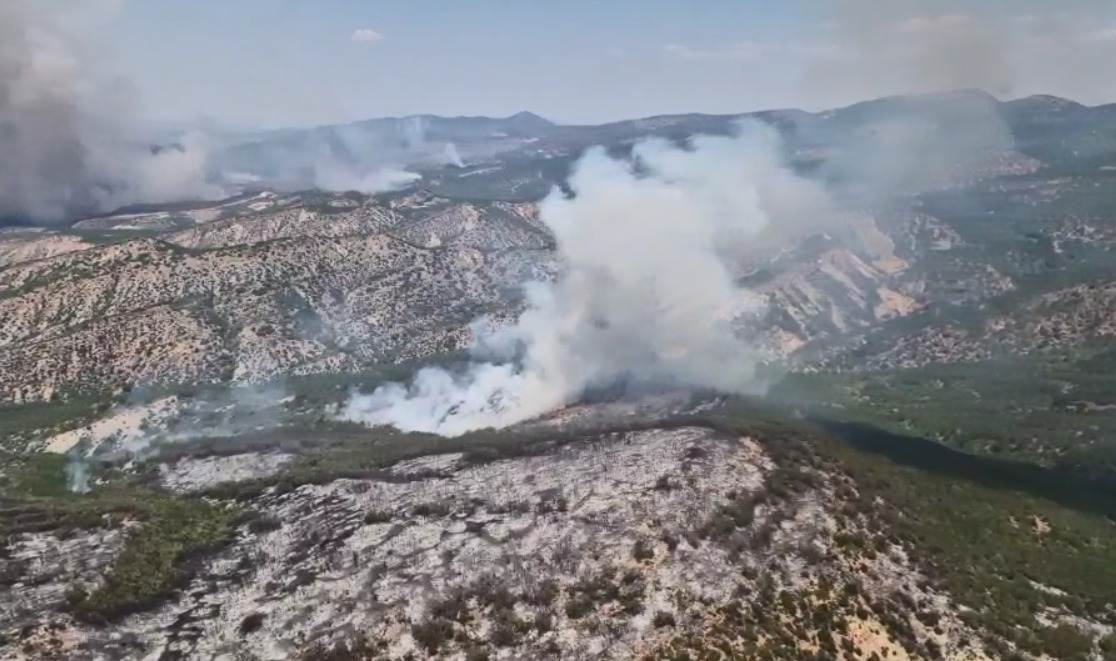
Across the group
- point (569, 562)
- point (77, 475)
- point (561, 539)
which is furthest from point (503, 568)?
point (77, 475)

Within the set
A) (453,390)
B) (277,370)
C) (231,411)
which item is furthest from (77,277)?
(453,390)


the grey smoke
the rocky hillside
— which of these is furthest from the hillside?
the grey smoke

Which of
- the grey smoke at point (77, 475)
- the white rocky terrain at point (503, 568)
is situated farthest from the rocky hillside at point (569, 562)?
the grey smoke at point (77, 475)

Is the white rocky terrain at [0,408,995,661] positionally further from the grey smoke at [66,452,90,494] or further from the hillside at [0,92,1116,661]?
the grey smoke at [66,452,90,494]

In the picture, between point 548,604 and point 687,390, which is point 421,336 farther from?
point 548,604

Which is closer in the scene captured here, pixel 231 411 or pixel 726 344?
pixel 231 411

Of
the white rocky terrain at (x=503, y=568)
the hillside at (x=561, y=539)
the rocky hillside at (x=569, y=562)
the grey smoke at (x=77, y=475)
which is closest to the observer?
the white rocky terrain at (x=503, y=568)

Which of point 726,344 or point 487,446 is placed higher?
point 487,446

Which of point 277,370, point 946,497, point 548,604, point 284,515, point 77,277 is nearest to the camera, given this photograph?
point 548,604

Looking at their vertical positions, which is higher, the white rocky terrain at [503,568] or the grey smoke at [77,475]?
the white rocky terrain at [503,568]

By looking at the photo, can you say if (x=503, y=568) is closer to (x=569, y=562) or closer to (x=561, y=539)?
(x=569, y=562)

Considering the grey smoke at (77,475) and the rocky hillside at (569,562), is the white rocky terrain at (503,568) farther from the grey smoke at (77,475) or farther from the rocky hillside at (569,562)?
the grey smoke at (77,475)
